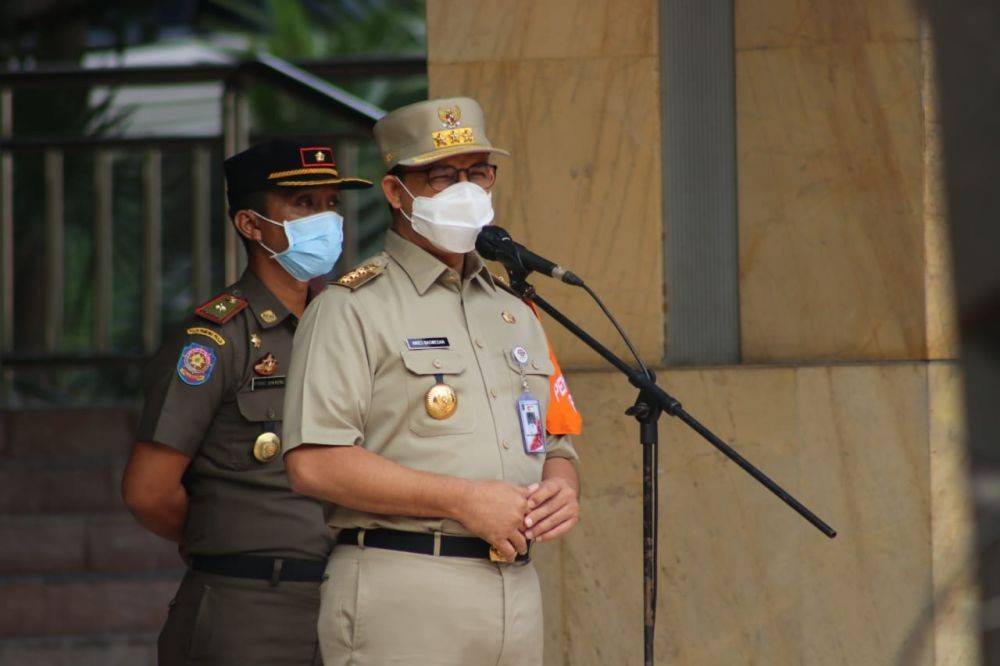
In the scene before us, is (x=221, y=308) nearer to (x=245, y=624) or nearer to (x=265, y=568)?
(x=265, y=568)

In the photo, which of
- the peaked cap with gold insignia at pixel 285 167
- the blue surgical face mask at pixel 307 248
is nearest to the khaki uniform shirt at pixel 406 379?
the blue surgical face mask at pixel 307 248

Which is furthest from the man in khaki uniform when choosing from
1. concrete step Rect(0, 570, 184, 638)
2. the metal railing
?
the metal railing

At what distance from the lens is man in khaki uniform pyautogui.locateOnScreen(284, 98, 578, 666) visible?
9.30ft

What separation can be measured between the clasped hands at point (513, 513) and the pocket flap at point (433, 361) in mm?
243

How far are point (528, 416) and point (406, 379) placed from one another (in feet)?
0.88

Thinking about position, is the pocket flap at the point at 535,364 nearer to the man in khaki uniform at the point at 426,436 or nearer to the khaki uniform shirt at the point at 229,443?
the man in khaki uniform at the point at 426,436

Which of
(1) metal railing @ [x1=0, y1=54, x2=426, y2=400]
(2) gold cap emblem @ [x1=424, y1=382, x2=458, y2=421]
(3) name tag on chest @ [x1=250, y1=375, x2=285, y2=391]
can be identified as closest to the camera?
(2) gold cap emblem @ [x1=424, y1=382, x2=458, y2=421]

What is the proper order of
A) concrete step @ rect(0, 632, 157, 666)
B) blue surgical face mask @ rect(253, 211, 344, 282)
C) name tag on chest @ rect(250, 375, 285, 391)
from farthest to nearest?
concrete step @ rect(0, 632, 157, 666)
blue surgical face mask @ rect(253, 211, 344, 282)
name tag on chest @ rect(250, 375, 285, 391)

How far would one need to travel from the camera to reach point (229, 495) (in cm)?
349

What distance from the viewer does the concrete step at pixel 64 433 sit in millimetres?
6676

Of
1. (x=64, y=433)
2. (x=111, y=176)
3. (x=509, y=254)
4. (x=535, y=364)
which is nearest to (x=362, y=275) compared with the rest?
(x=509, y=254)

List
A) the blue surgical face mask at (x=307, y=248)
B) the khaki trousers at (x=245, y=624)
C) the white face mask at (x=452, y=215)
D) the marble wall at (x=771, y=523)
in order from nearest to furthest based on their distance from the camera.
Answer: the white face mask at (x=452, y=215), the khaki trousers at (x=245, y=624), the blue surgical face mask at (x=307, y=248), the marble wall at (x=771, y=523)

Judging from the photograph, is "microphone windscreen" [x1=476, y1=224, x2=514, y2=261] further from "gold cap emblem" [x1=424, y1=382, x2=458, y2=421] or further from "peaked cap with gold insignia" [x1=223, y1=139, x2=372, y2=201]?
"peaked cap with gold insignia" [x1=223, y1=139, x2=372, y2=201]

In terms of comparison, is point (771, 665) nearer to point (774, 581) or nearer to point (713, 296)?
point (774, 581)
